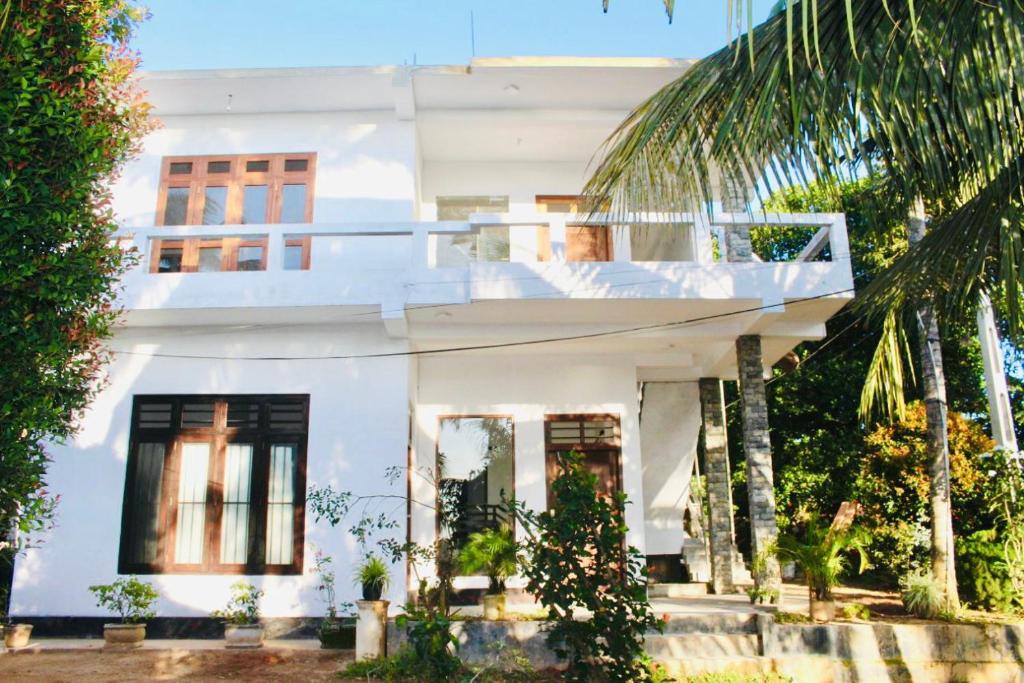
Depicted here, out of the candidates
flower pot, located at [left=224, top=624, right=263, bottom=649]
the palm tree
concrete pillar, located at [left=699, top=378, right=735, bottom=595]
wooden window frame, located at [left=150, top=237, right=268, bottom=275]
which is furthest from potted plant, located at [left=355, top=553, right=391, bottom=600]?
the palm tree

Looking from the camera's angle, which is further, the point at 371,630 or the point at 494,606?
the point at 494,606

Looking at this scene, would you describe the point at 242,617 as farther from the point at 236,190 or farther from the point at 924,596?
the point at 924,596

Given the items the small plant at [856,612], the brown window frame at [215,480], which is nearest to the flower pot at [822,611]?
the small plant at [856,612]

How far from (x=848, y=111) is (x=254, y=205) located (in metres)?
8.46

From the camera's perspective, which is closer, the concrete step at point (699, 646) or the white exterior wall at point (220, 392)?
the concrete step at point (699, 646)

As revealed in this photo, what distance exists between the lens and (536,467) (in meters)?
11.0

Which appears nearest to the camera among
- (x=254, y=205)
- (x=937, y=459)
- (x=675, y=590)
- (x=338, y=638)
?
(x=338, y=638)

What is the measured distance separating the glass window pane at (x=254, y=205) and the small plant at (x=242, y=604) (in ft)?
Result: 14.7

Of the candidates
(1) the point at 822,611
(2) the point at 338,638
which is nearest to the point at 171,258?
(2) the point at 338,638

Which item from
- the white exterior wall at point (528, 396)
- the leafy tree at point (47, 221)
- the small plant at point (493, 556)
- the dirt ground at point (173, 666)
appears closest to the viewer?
the leafy tree at point (47, 221)

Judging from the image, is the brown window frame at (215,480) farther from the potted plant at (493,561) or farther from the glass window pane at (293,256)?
the potted plant at (493,561)

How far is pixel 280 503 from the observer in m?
9.84

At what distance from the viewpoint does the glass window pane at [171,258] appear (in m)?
10.6

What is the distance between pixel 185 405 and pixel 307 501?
196 cm
